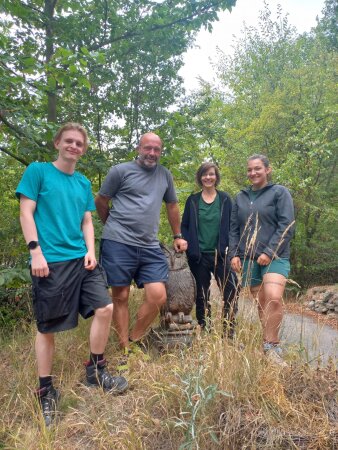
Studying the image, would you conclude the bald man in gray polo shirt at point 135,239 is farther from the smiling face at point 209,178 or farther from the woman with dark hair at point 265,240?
the woman with dark hair at point 265,240

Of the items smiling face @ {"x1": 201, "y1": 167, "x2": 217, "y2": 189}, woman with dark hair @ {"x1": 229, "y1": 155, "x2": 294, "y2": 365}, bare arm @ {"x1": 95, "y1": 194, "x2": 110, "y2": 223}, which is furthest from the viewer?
smiling face @ {"x1": 201, "y1": 167, "x2": 217, "y2": 189}

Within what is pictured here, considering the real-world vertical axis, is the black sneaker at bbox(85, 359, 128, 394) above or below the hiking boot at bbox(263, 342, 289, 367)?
below

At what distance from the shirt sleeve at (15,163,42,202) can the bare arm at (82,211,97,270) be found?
455mm

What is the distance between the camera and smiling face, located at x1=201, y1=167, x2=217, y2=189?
12.3 feet

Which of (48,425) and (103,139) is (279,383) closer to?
(48,425)

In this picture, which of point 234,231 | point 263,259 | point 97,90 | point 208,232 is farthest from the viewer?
point 97,90

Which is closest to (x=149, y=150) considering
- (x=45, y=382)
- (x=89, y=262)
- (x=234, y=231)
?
(x=234, y=231)

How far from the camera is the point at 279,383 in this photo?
2.32 metres

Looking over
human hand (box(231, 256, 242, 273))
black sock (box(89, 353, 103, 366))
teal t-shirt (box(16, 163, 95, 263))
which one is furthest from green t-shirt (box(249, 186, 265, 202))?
black sock (box(89, 353, 103, 366))

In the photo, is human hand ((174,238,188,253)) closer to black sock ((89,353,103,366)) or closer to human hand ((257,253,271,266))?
human hand ((257,253,271,266))

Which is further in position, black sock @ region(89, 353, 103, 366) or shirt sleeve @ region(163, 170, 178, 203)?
shirt sleeve @ region(163, 170, 178, 203)

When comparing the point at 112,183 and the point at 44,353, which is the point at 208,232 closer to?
the point at 112,183

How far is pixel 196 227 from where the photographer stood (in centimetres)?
373

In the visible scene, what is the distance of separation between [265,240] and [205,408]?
5.27 ft
